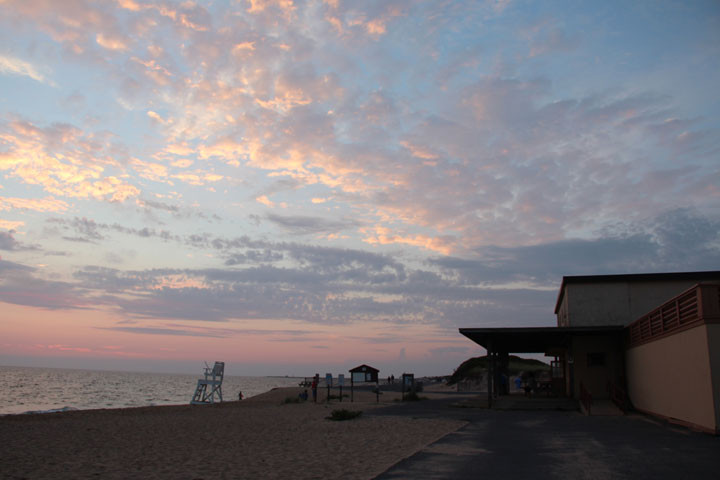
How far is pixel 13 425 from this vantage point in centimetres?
2097

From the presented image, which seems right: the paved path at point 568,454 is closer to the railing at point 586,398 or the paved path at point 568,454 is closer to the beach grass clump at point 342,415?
the railing at point 586,398

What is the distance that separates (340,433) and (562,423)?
7339 millimetres

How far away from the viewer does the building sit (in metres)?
12.9

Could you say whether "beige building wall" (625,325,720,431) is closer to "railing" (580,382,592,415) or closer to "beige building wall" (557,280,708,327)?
"railing" (580,382,592,415)

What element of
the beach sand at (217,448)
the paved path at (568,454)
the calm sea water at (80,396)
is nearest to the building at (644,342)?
the paved path at (568,454)

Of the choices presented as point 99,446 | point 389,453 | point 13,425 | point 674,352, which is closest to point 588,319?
point 674,352

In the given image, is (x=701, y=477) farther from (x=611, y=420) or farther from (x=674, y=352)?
(x=611, y=420)

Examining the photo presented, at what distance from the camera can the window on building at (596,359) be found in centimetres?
2488

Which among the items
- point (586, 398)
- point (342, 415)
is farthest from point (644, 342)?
point (342, 415)

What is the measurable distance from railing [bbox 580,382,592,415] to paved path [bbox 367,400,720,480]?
15.1ft

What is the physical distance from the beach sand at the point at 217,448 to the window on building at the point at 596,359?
1008 cm

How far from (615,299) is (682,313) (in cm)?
A: 1217

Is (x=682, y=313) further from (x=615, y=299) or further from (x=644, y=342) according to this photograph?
(x=615, y=299)

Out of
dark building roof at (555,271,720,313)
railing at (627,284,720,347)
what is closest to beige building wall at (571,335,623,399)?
dark building roof at (555,271,720,313)
